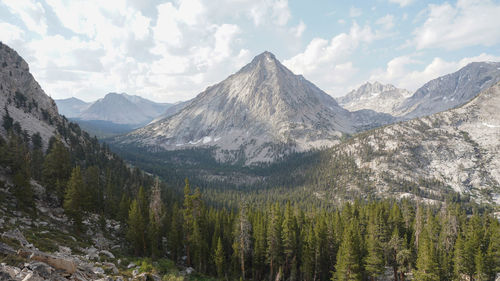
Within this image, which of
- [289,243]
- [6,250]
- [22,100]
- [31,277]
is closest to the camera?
[31,277]

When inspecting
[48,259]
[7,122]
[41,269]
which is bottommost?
[48,259]

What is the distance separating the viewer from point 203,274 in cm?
5106

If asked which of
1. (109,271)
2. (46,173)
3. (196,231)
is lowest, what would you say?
(196,231)

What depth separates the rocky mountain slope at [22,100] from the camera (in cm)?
9412

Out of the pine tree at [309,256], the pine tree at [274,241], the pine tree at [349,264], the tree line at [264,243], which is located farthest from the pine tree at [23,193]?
the pine tree at [349,264]

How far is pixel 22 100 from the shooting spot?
4210 inches

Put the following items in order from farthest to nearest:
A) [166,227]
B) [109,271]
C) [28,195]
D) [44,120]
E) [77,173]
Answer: [44,120] < [166,227] < [77,173] < [28,195] < [109,271]

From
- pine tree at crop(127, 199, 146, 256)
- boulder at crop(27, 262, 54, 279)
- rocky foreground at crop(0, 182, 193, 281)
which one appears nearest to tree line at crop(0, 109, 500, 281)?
pine tree at crop(127, 199, 146, 256)

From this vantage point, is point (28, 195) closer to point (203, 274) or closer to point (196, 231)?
point (196, 231)

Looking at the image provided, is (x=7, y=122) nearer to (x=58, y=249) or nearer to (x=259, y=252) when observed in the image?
(x=58, y=249)

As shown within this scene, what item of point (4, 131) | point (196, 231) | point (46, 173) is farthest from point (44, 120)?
point (196, 231)

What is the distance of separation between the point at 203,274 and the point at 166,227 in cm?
1657

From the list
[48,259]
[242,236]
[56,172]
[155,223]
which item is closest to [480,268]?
[242,236]

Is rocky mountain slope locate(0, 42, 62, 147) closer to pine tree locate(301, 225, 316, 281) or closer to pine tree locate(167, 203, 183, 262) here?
pine tree locate(167, 203, 183, 262)
